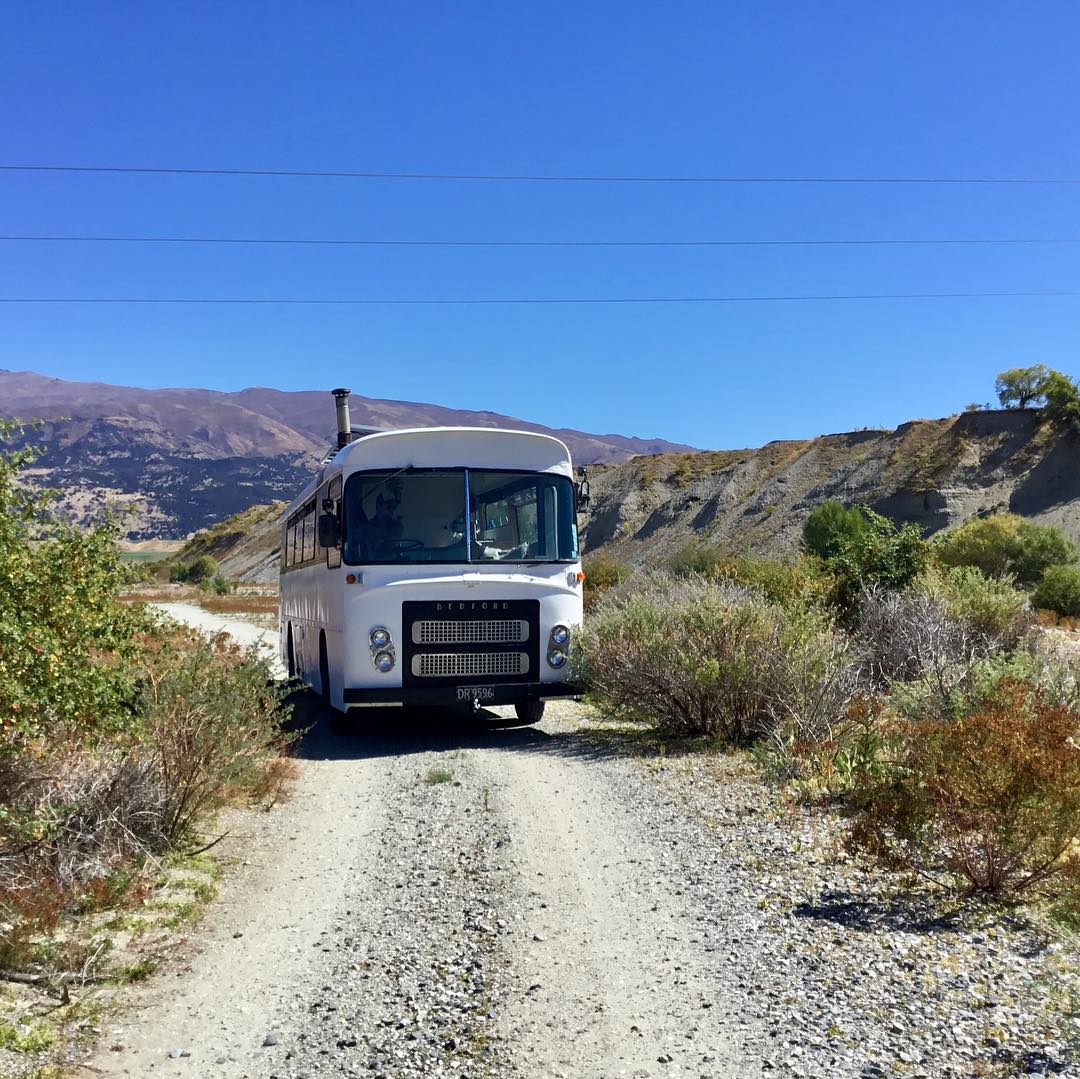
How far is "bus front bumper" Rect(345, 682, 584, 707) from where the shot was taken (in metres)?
11.6

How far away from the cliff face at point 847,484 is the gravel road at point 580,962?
3867cm

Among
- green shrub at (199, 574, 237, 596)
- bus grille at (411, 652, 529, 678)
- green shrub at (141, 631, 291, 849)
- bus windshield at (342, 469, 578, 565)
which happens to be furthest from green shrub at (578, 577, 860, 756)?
green shrub at (199, 574, 237, 596)

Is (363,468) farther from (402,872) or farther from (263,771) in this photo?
(402,872)

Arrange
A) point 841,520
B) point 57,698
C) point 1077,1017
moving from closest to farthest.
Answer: point 1077,1017 < point 57,698 < point 841,520

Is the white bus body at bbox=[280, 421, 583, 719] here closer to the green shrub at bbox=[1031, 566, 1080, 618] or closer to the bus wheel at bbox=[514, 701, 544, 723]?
the bus wheel at bbox=[514, 701, 544, 723]

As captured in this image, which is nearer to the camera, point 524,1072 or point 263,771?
point 524,1072

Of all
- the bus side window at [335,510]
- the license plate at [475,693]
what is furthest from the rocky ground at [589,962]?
the bus side window at [335,510]

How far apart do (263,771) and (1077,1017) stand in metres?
6.46

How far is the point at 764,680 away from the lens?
10578mm

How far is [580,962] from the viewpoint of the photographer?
16.8ft

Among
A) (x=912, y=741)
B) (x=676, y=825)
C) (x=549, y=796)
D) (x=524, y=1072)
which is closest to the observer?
(x=524, y=1072)

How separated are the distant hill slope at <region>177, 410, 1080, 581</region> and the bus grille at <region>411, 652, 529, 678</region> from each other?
42.9 m

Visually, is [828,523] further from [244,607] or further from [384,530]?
[384,530]

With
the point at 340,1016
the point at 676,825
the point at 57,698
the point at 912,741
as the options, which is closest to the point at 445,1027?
the point at 340,1016
